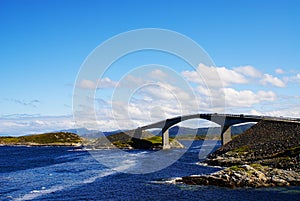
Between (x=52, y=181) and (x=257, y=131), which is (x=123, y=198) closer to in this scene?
(x=52, y=181)

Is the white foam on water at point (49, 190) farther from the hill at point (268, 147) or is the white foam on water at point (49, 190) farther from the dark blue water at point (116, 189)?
the hill at point (268, 147)

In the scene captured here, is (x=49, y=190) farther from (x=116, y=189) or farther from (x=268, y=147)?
(x=268, y=147)

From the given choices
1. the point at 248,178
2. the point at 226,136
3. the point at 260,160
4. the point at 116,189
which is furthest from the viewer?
the point at 226,136

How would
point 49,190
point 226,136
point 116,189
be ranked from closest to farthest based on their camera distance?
point 49,190
point 116,189
point 226,136

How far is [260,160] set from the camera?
8688 centimetres

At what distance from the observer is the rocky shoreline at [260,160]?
64.5 meters

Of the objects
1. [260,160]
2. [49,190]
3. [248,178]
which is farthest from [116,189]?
[260,160]

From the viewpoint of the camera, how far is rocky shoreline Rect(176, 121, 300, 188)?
64.5 meters

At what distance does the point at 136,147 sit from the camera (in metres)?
196

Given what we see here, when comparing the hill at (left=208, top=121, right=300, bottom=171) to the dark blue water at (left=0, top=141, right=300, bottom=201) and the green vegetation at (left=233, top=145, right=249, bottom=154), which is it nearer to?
the green vegetation at (left=233, top=145, right=249, bottom=154)

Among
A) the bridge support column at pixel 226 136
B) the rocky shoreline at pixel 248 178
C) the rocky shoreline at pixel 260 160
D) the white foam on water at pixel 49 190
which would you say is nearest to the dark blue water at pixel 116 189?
the white foam on water at pixel 49 190

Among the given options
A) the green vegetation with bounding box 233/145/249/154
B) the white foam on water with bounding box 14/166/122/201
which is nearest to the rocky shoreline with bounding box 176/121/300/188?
the green vegetation with bounding box 233/145/249/154

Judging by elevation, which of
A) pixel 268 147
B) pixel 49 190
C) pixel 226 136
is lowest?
pixel 49 190

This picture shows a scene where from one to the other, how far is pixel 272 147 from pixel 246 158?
24.6ft
